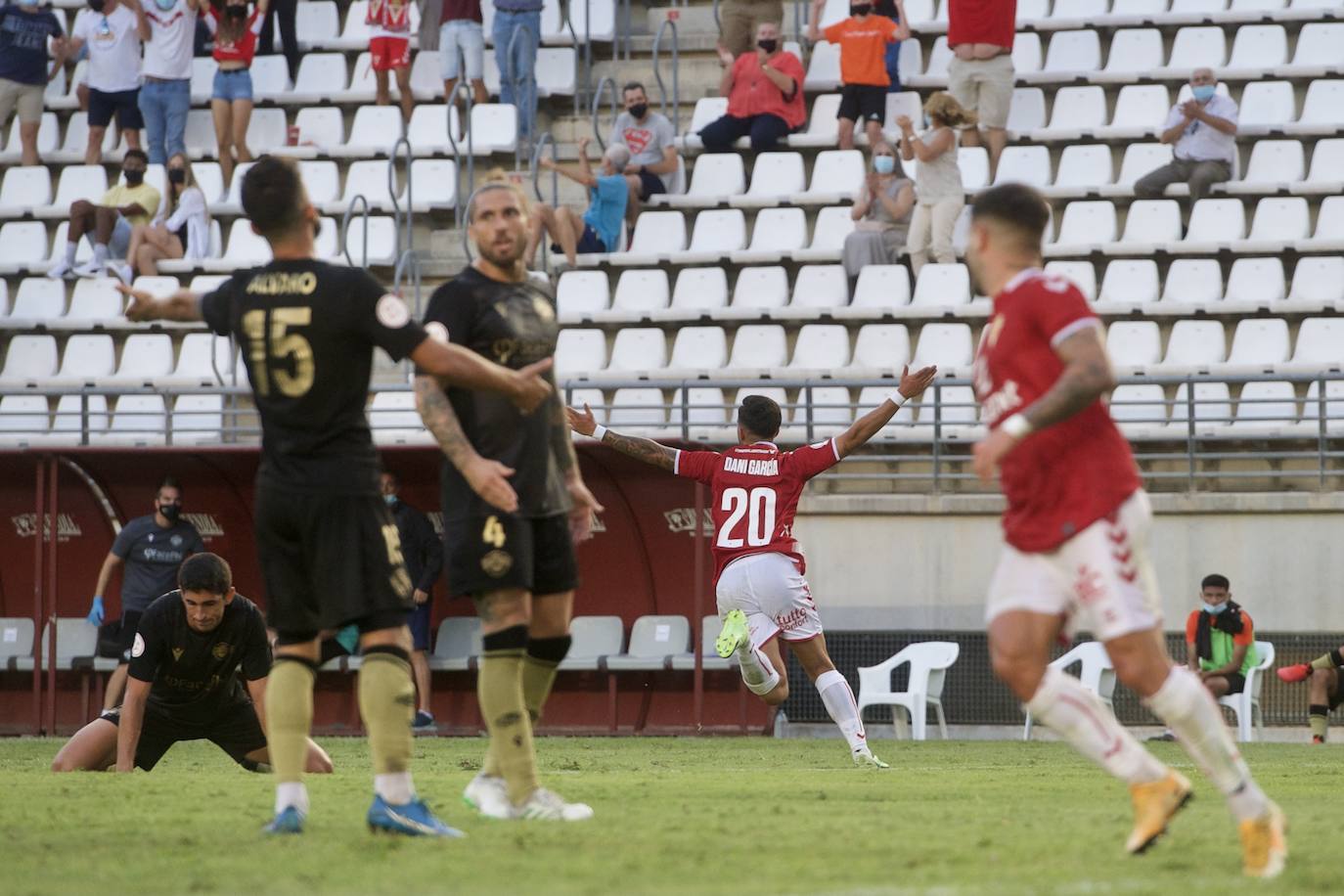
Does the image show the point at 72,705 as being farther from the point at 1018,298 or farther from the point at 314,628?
the point at 1018,298

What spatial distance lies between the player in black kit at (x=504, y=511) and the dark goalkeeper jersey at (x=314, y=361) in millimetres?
331

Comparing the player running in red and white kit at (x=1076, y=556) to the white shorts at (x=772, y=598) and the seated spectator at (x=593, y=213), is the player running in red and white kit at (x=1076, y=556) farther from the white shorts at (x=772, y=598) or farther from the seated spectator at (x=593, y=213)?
the seated spectator at (x=593, y=213)

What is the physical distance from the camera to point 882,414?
39.3 feet

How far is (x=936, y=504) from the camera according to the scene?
58.9 ft

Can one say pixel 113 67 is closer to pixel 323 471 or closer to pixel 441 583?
pixel 441 583

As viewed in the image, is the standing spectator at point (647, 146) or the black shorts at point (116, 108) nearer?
the standing spectator at point (647, 146)

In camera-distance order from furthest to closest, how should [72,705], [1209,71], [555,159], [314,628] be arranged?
[555,159] < [1209,71] < [72,705] < [314,628]

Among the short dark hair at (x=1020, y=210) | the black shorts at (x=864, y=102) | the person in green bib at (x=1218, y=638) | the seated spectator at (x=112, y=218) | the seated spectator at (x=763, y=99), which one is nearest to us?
the short dark hair at (x=1020, y=210)

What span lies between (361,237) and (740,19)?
501cm

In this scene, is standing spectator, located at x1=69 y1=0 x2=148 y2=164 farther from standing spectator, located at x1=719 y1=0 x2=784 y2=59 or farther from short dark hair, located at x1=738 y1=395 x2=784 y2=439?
short dark hair, located at x1=738 y1=395 x2=784 y2=439

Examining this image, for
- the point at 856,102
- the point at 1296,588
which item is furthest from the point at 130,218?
the point at 1296,588

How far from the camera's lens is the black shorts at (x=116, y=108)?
2422 cm

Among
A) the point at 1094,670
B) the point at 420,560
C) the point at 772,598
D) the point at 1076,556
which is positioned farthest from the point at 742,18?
the point at 1076,556

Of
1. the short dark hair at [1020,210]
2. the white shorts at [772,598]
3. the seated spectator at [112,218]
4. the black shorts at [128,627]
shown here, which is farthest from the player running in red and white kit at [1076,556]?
the seated spectator at [112,218]
